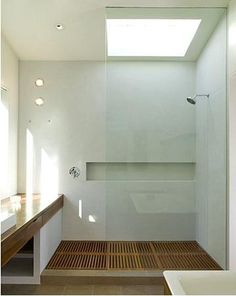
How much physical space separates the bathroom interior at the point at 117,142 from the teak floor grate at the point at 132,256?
0.07 feet

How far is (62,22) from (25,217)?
80.1 inches

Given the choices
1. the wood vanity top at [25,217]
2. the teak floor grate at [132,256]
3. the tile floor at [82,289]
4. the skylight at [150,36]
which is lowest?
the tile floor at [82,289]

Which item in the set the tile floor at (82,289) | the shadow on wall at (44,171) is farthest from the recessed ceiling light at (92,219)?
the tile floor at (82,289)

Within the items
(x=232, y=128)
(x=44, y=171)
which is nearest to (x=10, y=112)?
(x=44, y=171)

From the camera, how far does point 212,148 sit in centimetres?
343

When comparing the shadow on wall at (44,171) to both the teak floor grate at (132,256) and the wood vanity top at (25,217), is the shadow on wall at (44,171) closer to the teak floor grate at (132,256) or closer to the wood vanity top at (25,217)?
the wood vanity top at (25,217)

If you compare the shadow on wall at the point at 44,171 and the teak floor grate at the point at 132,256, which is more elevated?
the shadow on wall at the point at 44,171

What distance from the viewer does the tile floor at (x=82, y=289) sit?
2750mm

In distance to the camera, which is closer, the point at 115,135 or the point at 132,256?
the point at 132,256

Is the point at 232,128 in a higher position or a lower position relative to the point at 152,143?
higher

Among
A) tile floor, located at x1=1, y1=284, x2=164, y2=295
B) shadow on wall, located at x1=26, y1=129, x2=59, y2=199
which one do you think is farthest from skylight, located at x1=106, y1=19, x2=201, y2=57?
tile floor, located at x1=1, y1=284, x2=164, y2=295

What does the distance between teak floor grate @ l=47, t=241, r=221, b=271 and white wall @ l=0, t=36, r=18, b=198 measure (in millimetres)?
1050

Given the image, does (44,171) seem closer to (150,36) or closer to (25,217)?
(25,217)

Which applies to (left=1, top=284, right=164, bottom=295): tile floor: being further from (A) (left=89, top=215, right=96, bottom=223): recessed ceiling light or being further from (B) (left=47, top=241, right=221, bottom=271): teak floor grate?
(A) (left=89, top=215, right=96, bottom=223): recessed ceiling light
